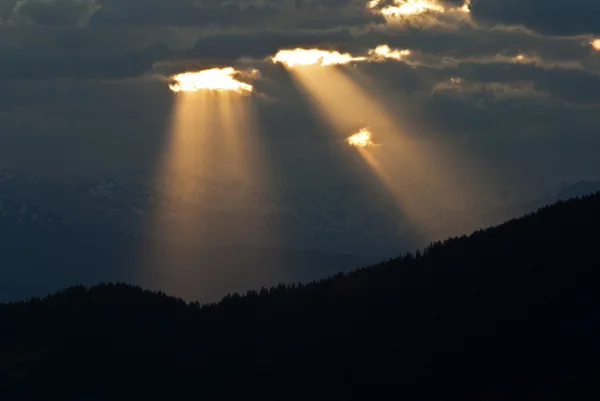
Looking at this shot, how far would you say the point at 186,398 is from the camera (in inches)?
7840

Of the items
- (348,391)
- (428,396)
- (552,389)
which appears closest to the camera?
(552,389)

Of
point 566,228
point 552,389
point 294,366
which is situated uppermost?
point 566,228

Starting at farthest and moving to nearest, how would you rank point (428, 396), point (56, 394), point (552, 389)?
point (56, 394), point (428, 396), point (552, 389)

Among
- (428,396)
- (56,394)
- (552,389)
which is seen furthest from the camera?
(56,394)

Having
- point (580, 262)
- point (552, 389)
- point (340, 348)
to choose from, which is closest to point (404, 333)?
point (340, 348)

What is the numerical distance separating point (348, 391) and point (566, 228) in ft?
121

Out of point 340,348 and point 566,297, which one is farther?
point 340,348

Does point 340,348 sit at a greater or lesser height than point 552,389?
greater

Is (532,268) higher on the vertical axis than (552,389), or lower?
higher

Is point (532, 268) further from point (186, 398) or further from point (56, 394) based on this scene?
point (56, 394)

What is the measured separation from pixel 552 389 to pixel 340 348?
48.2 m

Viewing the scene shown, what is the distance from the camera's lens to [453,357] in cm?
18188

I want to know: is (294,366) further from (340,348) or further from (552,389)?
(552,389)

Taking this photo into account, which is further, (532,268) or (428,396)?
(532,268)
